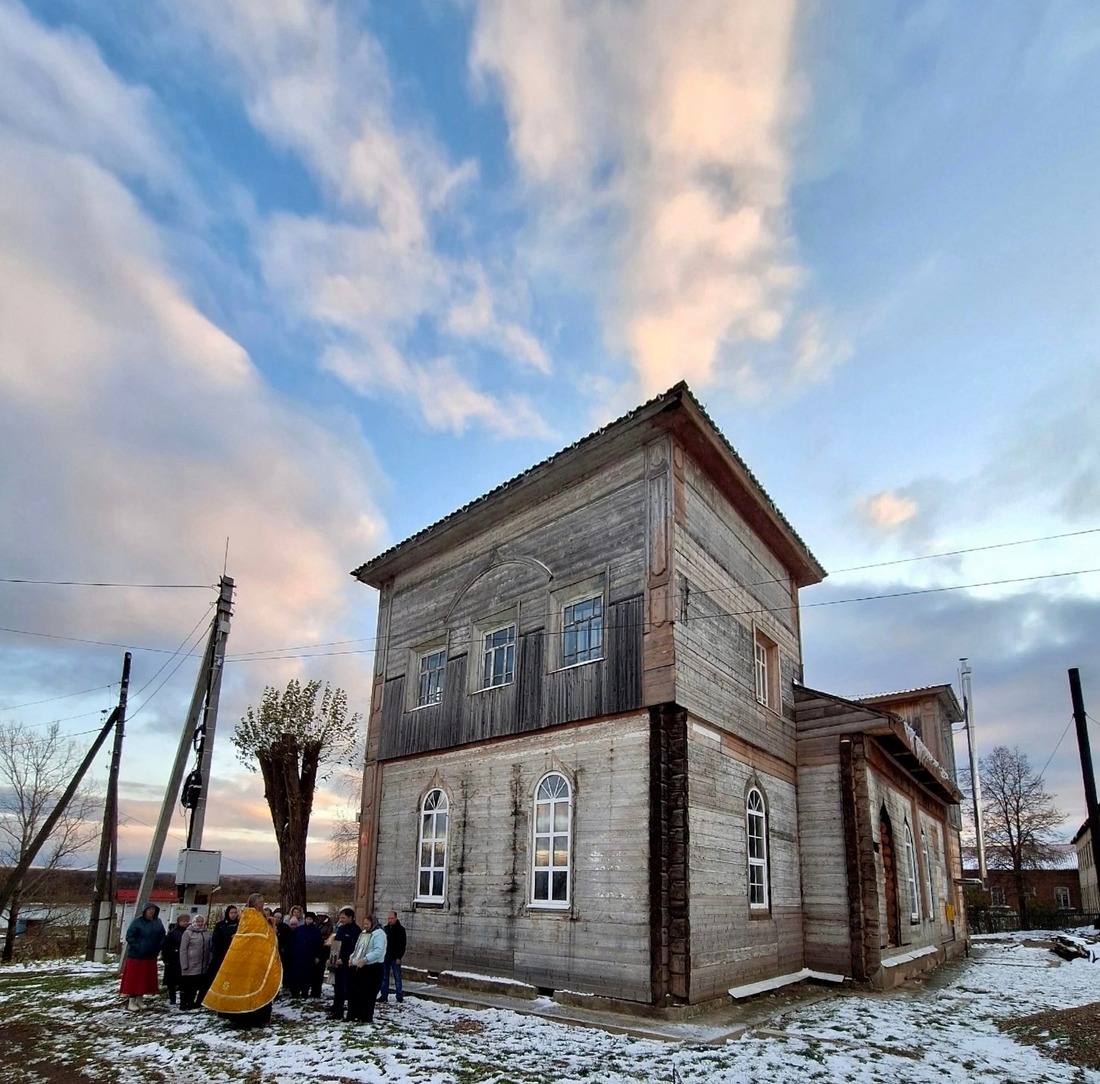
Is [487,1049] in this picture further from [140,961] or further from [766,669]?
[766,669]

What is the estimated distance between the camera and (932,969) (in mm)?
19750

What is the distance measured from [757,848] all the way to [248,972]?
869 centimetres

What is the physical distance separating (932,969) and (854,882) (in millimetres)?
6794

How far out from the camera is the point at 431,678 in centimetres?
1794

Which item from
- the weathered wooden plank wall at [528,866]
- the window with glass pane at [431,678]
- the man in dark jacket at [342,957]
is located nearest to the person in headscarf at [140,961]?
the man in dark jacket at [342,957]

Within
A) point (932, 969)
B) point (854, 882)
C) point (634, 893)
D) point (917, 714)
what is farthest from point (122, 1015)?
point (917, 714)

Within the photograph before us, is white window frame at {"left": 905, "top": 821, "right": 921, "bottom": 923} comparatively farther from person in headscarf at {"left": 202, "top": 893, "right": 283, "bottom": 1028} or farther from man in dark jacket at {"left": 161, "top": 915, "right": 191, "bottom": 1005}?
man in dark jacket at {"left": 161, "top": 915, "right": 191, "bottom": 1005}

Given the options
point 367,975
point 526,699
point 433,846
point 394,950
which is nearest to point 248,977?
point 367,975

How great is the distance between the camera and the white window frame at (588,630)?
14.0 m

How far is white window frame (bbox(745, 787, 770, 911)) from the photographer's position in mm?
14133

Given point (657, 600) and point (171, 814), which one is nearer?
point (657, 600)

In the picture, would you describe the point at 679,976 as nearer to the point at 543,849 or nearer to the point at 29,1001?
the point at 543,849

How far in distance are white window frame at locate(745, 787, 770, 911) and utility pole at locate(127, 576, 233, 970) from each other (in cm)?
1111

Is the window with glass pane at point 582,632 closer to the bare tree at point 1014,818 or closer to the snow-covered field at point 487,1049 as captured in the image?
the snow-covered field at point 487,1049
